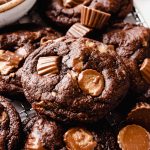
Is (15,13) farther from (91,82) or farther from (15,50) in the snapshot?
(91,82)

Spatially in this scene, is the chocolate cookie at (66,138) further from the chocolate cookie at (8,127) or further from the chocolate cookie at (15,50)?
the chocolate cookie at (15,50)

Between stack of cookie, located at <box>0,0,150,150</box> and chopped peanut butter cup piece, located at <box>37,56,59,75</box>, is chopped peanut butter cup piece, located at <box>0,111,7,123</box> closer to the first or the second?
stack of cookie, located at <box>0,0,150,150</box>

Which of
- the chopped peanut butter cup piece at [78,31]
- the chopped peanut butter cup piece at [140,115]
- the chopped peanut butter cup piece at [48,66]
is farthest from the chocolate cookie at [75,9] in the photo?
the chopped peanut butter cup piece at [140,115]

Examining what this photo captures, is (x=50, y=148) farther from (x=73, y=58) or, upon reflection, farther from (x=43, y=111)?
(x=73, y=58)

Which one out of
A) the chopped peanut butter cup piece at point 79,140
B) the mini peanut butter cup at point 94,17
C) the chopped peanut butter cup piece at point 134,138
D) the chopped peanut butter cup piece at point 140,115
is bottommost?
the chopped peanut butter cup piece at point 79,140

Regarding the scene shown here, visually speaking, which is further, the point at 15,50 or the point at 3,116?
the point at 15,50

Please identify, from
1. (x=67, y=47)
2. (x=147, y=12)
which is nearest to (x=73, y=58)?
(x=67, y=47)

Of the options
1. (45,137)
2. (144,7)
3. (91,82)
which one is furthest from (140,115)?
(144,7)
